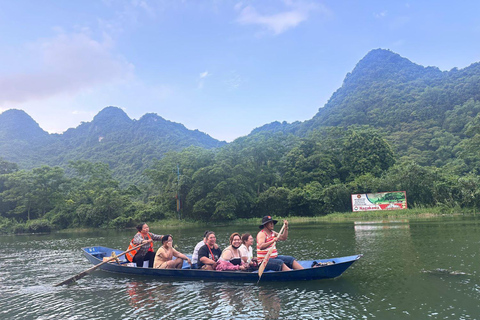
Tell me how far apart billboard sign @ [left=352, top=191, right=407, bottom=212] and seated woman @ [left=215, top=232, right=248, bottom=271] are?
29133 millimetres

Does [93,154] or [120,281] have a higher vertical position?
[93,154]

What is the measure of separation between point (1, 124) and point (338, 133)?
118 m

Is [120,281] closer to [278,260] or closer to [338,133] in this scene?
[278,260]

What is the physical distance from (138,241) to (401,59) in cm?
13798

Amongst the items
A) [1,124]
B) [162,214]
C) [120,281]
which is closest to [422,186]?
[162,214]

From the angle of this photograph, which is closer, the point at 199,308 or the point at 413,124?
the point at 199,308

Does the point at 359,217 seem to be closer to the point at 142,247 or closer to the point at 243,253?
the point at 243,253

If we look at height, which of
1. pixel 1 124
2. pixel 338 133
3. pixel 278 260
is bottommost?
pixel 278 260

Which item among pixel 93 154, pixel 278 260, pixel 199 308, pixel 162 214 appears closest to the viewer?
pixel 199 308

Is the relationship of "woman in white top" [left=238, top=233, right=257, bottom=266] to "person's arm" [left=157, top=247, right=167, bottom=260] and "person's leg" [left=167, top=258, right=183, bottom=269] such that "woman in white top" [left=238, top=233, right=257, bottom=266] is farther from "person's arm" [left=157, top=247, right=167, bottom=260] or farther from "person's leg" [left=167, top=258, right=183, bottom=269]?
"person's arm" [left=157, top=247, right=167, bottom=260]

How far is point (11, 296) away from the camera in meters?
9.15

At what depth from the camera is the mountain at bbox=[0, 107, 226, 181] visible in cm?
8875

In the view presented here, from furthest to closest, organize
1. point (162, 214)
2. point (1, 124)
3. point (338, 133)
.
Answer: point (1, 124)
point (338, 133)
point (162, 214)

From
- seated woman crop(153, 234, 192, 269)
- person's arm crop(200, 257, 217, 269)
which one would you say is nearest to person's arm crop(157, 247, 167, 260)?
seated woman crop(153, 234, 192, 269)
